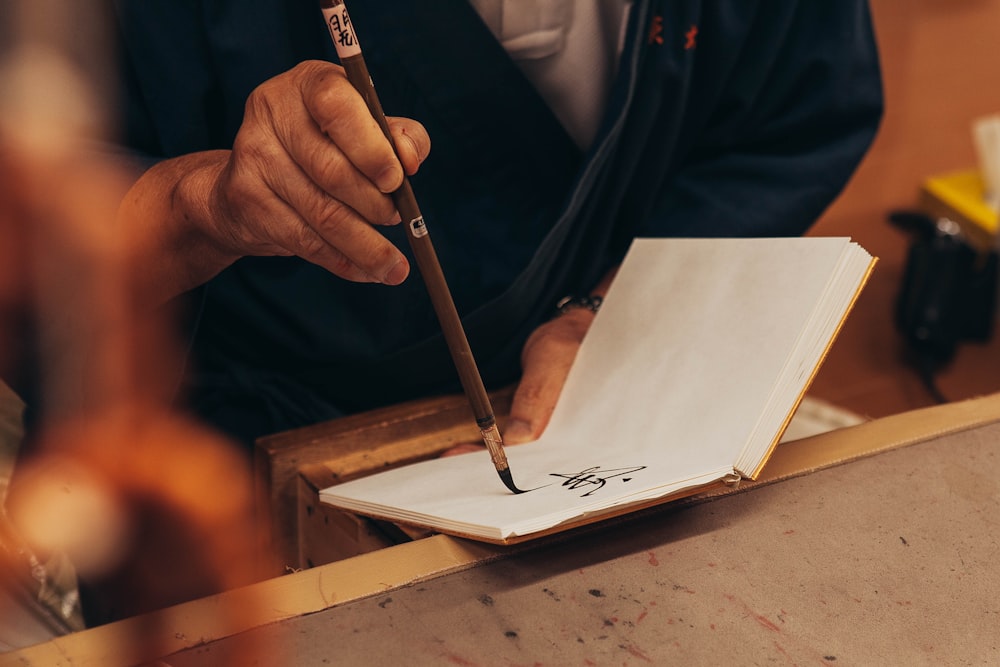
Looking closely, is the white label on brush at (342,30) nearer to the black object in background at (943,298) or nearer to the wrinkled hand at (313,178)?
the wrinkled hand at (313,178)

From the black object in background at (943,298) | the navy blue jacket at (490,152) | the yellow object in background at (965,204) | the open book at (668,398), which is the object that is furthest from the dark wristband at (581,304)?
the yellow object in background at (965,204)

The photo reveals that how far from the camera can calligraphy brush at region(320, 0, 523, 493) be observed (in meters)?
0.50

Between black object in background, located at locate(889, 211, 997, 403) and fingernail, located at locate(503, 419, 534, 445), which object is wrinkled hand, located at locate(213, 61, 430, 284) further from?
black object in background, located at locate(889, 211, 997, 403)

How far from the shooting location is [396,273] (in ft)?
1.82

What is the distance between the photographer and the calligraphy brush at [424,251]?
50 centimetres

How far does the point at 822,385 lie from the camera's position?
1629 millimetres

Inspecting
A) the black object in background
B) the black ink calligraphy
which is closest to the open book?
the black ink calligraphy

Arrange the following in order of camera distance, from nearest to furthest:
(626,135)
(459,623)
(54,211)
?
(459,623)
(54,211)
(626,135)

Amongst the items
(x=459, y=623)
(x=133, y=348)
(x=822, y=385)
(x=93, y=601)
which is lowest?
(x=822, y=385)

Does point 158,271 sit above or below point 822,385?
above

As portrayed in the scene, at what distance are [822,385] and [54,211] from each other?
1270 millimetres

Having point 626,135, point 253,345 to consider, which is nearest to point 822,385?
point 626,135

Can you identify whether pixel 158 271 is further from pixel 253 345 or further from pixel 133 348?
pixel 253 345

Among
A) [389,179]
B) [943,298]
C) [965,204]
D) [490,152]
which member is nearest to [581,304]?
[490,152]
